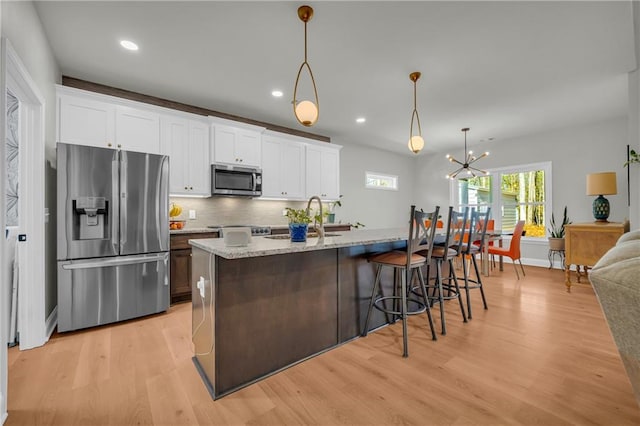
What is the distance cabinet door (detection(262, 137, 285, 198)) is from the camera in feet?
15.2

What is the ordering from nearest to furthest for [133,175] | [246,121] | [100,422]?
[100,422]
[133,175]
[246,121]

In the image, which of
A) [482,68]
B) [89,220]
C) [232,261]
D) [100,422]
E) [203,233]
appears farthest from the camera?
[203,233]

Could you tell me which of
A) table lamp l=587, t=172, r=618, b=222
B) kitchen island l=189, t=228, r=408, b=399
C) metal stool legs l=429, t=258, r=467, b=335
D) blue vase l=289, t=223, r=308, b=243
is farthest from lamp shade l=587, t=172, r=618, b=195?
blue vase l=289, t=223, r=308, b=243

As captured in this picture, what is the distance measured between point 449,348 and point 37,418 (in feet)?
8.45

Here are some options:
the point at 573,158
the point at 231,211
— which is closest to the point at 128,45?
the point at 231,211

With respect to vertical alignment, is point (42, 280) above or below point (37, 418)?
above

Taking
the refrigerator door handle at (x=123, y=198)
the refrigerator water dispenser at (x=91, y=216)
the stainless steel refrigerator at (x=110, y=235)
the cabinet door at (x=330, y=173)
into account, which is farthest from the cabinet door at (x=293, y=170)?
the refrigerator water dispenser at (x=91, y=216)

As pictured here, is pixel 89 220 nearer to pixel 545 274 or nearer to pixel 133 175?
pixel 133 175

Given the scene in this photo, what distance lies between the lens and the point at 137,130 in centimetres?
349

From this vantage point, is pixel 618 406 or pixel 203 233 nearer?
pixel 618 406

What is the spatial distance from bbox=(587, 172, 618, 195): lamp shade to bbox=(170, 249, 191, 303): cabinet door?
17.8 ft

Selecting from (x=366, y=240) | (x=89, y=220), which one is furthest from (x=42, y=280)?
(x=366, y=240)

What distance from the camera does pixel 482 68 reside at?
124 inches

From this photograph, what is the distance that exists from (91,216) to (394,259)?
2746mm
